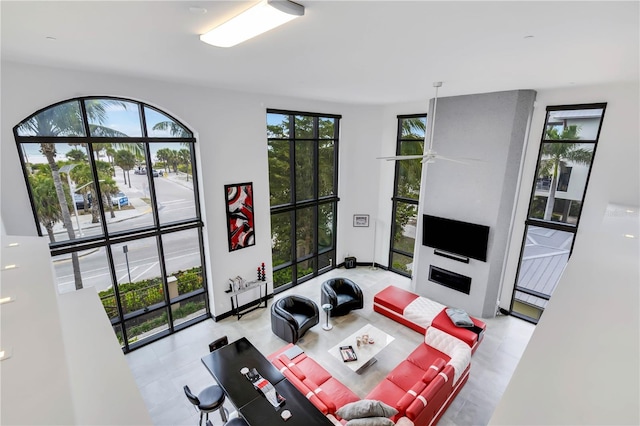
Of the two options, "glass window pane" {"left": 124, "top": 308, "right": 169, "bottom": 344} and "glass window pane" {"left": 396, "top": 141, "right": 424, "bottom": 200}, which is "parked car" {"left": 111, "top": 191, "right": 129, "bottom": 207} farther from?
"glass window pane" {"left": 396, "top": 141, "right": 424, "bottom": 200}

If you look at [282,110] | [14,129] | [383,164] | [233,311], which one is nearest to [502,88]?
[383,164]

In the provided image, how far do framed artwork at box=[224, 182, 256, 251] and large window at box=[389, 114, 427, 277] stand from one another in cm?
407

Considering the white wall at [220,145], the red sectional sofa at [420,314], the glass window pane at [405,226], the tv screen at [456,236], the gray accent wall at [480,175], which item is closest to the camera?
the white wall at [220,145]

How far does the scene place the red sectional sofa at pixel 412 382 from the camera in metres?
4.01

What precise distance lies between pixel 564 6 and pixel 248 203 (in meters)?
5.74

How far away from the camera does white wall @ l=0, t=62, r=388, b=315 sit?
409cm

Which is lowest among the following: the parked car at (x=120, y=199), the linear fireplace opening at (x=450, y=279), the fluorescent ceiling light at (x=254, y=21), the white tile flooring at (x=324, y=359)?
the white tile flooring at (x=324, y=359)

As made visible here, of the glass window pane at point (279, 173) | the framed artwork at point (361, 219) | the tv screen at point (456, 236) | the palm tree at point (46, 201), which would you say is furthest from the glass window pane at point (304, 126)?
the palm tree at point (46, 201)

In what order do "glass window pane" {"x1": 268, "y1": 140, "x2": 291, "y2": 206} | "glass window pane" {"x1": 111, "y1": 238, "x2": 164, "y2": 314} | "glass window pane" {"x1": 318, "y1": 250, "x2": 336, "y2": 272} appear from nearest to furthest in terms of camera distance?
"glass window pane" {"x1": 111, "y1": 238, "x2": 164, "y2": 314} < "glass window pane" {"x1": 268, "y1": 140, "x2": 291, "y2": 206} < "glass window pane" {"x1": 318, "y1": 250, "x2": 336, "y2": 272}

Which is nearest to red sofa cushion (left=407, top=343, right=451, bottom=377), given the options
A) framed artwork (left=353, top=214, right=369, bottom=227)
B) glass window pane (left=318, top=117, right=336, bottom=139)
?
framed artwork (left=353, top=214, right=369, bottom=227)

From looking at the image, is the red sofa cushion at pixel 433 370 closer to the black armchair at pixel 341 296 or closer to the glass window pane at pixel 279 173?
the black armchair at pixel 341 296

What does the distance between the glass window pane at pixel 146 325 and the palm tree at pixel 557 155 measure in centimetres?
803

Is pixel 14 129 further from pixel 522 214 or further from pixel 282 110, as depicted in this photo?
pixel 522 214

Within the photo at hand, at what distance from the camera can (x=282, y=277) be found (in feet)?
26.3
